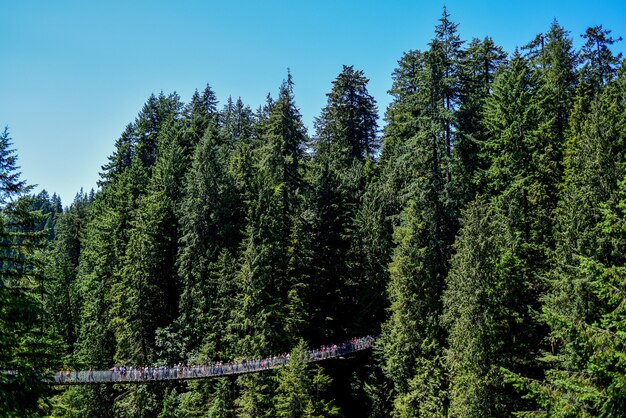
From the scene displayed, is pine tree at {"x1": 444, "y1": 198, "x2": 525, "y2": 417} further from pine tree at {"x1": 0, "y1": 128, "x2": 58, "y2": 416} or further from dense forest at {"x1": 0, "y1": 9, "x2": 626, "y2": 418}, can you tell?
pine tree at {"x1": 0, "y1": 128, "x2": 58, "y2": 416}

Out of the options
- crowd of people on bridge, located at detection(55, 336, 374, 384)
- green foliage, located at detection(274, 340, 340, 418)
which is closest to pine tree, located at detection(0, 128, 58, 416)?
green foliage, located at detection(274, 340, 340, 418)

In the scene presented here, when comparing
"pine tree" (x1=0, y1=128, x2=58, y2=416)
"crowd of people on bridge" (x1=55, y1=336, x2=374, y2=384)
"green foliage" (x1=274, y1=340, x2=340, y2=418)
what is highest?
"pine tree" (x1=0, y1=128, x2=58, y2=416)

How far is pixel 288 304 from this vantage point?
38031 mm

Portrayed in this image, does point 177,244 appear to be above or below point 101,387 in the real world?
above

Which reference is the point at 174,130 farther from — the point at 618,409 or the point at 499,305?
the point at 618,409

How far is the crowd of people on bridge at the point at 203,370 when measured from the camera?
34156 mm

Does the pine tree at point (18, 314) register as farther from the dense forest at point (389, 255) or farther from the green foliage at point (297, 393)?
the green foliage at point (297, 393)

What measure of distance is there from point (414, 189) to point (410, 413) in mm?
14054

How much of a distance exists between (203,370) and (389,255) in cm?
1646

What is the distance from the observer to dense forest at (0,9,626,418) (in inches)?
1014

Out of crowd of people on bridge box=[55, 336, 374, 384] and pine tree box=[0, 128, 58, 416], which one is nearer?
pine tree box=[0, 128, 58, 416]

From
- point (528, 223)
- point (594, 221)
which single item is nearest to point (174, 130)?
point (528, 223)

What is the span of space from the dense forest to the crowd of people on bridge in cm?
103

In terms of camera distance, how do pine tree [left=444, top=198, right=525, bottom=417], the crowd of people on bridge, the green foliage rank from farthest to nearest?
the crowd of people on bridge
the green foliage
pine tree [left=444, top=198, right=525, bottom=417]
